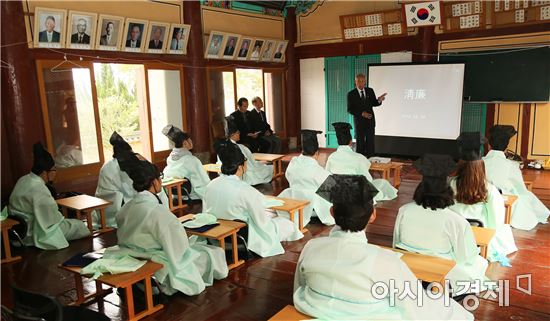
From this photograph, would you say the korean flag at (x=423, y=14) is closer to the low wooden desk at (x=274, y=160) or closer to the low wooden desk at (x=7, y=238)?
the low wooden desk at (x=274, y=160)

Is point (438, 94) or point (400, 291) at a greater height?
point (438, 94)

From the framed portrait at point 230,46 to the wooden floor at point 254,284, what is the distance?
5.28 m

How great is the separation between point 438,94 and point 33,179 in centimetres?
797

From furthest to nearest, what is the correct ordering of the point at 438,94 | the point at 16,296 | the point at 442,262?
1. the point at 438,94
2. the point at 442,262
3. the point at 16,296

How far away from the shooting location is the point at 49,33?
663cm

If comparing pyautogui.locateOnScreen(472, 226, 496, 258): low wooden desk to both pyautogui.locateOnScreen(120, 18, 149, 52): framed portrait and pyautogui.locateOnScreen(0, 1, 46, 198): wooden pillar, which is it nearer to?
pyautogui.locateOnScreen(0, 1, 46, 198): wooden pillar

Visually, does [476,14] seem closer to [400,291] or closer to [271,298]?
[271,298]

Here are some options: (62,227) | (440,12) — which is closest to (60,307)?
(62,227)

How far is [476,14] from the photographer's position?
355 inches

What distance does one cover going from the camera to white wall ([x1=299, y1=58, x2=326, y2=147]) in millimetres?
11695

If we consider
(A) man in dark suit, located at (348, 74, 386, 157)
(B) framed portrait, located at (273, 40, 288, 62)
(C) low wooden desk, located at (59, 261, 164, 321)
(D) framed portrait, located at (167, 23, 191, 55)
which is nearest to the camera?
(C) low wooden desk, located at (59, 261, 164, 321)

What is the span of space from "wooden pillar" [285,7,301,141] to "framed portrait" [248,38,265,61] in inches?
49.0

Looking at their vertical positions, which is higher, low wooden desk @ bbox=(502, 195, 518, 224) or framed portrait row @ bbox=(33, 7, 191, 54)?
framed portrait row @ bbox=(33, 7, 191, 54)

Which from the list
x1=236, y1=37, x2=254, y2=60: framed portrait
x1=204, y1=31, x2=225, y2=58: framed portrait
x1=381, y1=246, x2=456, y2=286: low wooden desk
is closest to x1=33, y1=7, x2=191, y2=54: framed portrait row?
x1=204, y1=31, x2=225, y2=58: framed portrait
